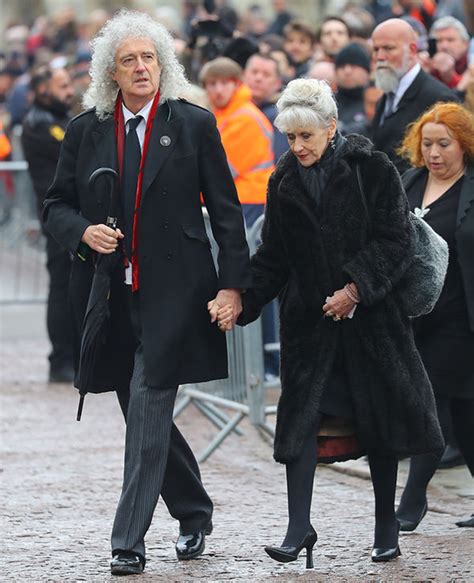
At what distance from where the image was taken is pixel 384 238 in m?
6.25

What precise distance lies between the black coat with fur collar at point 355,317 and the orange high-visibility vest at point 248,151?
440 cm

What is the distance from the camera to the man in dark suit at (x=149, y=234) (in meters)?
6.30

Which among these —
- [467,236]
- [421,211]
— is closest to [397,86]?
[421,211]

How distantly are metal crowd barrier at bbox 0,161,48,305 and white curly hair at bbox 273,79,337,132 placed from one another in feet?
33.2

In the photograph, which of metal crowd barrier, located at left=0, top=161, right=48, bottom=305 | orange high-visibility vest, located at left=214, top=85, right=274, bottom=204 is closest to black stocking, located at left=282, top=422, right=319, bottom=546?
orange high-visibility vest, located at left=214, top=85, right=274, bottom=204

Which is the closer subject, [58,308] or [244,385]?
[244,385]

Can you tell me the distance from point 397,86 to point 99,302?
10.5 feet

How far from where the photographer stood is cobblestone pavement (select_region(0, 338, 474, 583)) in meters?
6.38

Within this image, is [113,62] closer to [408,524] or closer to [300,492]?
[300,492]

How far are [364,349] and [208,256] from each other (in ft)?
2.37

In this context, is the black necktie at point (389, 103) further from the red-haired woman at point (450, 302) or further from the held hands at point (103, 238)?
the held hands at point (103, 238)

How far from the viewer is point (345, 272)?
245 inches

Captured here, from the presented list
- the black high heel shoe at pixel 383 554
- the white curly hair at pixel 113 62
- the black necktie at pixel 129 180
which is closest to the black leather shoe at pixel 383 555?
the black high heel shoe at pixel 383 554

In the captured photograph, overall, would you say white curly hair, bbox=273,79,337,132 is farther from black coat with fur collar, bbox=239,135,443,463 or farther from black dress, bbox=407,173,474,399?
black dress, bbox=407,173,474,399
